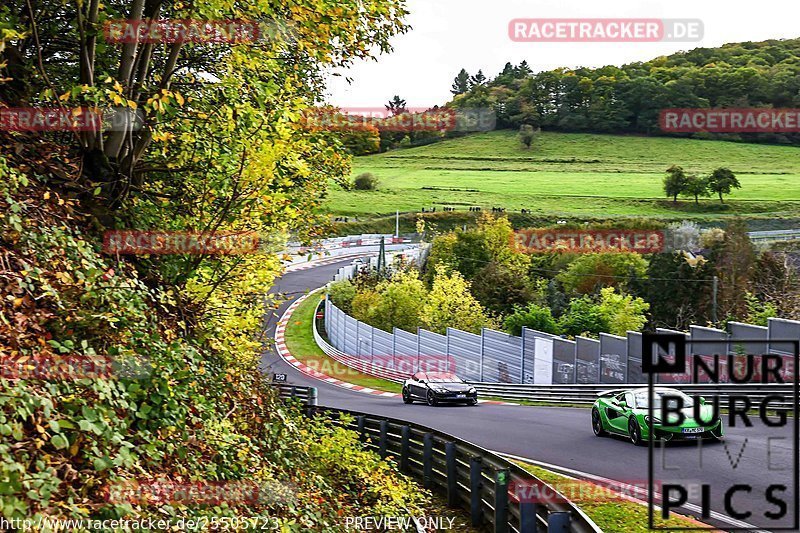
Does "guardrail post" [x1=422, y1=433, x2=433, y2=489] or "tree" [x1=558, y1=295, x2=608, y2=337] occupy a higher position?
"guardrail post" [x1=422, y1=433, x2=433, y2=489]

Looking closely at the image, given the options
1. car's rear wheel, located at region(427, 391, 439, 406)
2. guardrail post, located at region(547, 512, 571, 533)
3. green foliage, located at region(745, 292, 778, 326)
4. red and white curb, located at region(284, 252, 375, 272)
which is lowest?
red and white curb, located at region(284, 252, 375, 272)

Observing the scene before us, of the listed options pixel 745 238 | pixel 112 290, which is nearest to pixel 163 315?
pixel 112 290

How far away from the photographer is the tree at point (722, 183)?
9175cm

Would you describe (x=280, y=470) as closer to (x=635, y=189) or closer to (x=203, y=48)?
(x=203, y=48)

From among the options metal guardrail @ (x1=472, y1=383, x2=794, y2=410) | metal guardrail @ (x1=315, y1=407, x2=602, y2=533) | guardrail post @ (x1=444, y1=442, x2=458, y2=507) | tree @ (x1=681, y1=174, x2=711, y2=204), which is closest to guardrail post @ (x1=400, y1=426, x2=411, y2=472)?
metal guardrail @ (x1=315, y1=407, x2=602, y2=533)

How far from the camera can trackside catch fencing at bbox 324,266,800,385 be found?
74.3ft

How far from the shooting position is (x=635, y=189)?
97375mm

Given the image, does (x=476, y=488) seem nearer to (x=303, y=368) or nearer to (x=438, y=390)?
(x=438, y=390)

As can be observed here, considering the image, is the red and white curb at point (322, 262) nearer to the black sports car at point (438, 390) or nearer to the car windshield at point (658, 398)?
the black sports car at point (438, 390)

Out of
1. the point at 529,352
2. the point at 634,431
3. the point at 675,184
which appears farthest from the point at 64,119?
the point at 675,184

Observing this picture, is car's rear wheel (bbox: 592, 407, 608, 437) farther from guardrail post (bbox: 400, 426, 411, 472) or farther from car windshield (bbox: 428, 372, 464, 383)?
car windshield (bbox: 428, 372, 464, 383)

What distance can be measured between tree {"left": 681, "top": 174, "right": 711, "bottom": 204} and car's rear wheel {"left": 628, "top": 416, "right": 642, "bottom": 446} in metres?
80.8

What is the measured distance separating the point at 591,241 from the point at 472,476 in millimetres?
50729

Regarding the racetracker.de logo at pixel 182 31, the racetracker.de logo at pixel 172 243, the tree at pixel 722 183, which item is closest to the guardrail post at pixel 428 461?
the racetracker.de logo at pixel 172 243
